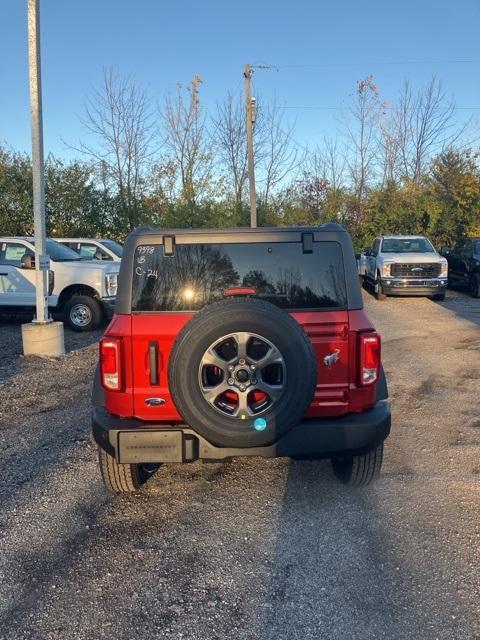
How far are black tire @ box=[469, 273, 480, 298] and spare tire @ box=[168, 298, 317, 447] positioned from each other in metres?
14.8

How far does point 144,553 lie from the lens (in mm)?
3371

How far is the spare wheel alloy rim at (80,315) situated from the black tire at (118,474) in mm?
7303

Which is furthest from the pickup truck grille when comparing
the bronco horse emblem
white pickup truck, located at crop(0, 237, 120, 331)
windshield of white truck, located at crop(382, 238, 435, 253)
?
the bronco horse emblem

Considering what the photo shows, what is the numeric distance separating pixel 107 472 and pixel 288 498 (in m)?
1.28

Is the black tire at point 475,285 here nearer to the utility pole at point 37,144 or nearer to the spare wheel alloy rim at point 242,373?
the utility pole at point 37,144

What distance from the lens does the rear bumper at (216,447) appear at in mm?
3439

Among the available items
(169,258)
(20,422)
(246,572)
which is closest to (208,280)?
(169,258)

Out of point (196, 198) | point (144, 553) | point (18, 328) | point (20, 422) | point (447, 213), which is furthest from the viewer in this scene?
point (196, 198)

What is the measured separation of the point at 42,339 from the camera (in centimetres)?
865

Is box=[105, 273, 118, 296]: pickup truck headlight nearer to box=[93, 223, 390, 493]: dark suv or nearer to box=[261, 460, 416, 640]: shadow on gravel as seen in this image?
box=[93, 223, 390, 493]: dark suv

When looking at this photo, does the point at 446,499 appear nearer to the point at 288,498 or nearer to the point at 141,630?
the point at 288,498

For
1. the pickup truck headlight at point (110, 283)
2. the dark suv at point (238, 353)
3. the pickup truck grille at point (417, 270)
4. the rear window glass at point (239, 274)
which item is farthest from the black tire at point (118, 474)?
the pickup truck grille at point (417, 270)

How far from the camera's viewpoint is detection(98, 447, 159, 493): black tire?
155 inches

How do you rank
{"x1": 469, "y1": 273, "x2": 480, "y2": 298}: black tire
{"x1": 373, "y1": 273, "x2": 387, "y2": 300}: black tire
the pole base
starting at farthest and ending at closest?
{"x1": 469, "y1": 273, "x2": 480, "y2": 298}: black tire < {"x1": 373, "y1": 273, "x2": 387, "y2": 300}: black tire < the pole base
